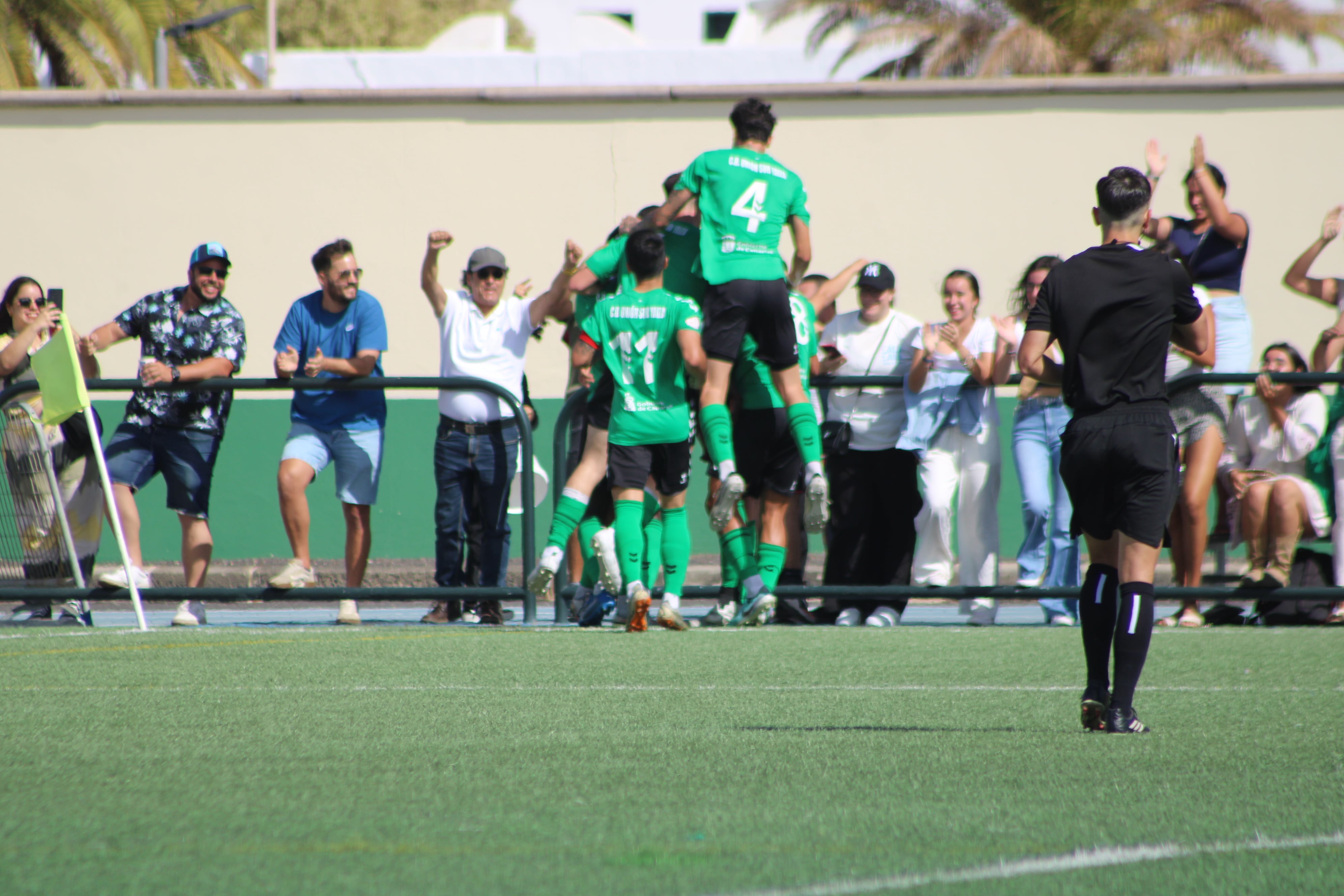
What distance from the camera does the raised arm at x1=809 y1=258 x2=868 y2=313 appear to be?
9414mm

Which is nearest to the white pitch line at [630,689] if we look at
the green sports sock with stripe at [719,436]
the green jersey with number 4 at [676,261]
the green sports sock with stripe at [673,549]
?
the green sports sock with stripe at [719,436]

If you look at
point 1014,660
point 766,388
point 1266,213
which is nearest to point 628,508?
point 766,388

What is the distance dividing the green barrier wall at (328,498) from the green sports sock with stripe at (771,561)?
2422mm

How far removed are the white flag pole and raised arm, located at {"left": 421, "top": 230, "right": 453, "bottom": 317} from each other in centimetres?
211

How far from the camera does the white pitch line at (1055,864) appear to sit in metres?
2.74

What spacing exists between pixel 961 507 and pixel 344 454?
3660 mm

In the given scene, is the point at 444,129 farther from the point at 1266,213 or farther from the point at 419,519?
the point at 1266,213

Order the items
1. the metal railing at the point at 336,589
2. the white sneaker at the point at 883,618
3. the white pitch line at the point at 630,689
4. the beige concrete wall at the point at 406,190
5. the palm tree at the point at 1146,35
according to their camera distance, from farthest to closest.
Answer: the palm tree at the point at 1146,35 < the beige concrete wall at the point at 406,190 < the white sneaker at the point at 883,618 < the metal railing at the point at 336,589 < the white pitch line at the point at 630,689

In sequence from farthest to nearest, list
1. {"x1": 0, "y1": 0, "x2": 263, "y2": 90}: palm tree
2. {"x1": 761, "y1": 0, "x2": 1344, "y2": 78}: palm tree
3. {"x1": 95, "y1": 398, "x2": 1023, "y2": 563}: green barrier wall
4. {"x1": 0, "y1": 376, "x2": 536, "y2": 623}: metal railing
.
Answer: {"x1": 0, "y1": 0, "x2": 263, "y2": 90}: palm tree, {"x1": 761, "y1": 0, "x2": 1344, "y2": 78}: palm tree, {"x1": 95, "y1": 398, "x2": 1023, "y2": 563}: green barrier wall, {"x1": 0, "y1": 376, "x2": 536, "y2": 623}: metal railing

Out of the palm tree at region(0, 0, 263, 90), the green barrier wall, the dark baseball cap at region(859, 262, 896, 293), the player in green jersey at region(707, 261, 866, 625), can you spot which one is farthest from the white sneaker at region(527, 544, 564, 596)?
the palm tree at region(0, 0, 263, 90)

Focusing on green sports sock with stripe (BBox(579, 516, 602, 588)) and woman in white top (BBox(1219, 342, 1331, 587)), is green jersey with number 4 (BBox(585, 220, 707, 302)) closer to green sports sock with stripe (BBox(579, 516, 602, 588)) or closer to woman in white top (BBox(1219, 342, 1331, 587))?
green sports sock with stripe (BBox(579, 516, 602, 588))

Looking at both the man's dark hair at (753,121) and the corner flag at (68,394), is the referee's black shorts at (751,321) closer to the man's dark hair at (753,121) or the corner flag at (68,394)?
the man's dark hair at (753,121)

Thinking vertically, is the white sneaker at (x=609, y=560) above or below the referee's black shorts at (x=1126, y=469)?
below

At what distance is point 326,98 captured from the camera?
639 inches
